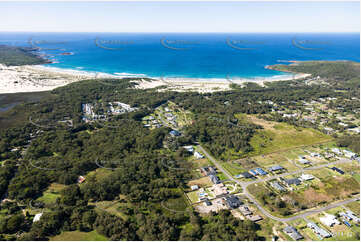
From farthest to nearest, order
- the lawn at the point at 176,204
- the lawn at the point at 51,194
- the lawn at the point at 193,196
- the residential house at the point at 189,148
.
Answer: the residential house at the point at 189,148, the lawn at the point at 193,196, the lawn at the point at 51,194, the lawn at the point at 176,204

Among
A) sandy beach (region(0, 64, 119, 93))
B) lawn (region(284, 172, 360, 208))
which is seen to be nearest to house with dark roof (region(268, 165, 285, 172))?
lawn (region(284, 172, 360, 208))

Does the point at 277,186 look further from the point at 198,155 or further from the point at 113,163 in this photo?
the point at 113,163

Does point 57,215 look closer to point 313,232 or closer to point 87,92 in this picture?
point 313,232

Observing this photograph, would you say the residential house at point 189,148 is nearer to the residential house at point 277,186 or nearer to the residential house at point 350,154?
the residential house at point 277,186

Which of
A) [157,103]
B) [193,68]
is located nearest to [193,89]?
[157,103]

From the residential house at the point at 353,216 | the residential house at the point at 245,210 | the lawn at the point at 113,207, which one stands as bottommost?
the lawn at the point at 113,207

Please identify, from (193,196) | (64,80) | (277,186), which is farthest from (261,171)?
(64,80)

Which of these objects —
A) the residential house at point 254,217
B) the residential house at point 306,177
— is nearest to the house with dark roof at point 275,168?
the residential house at point 306,177
